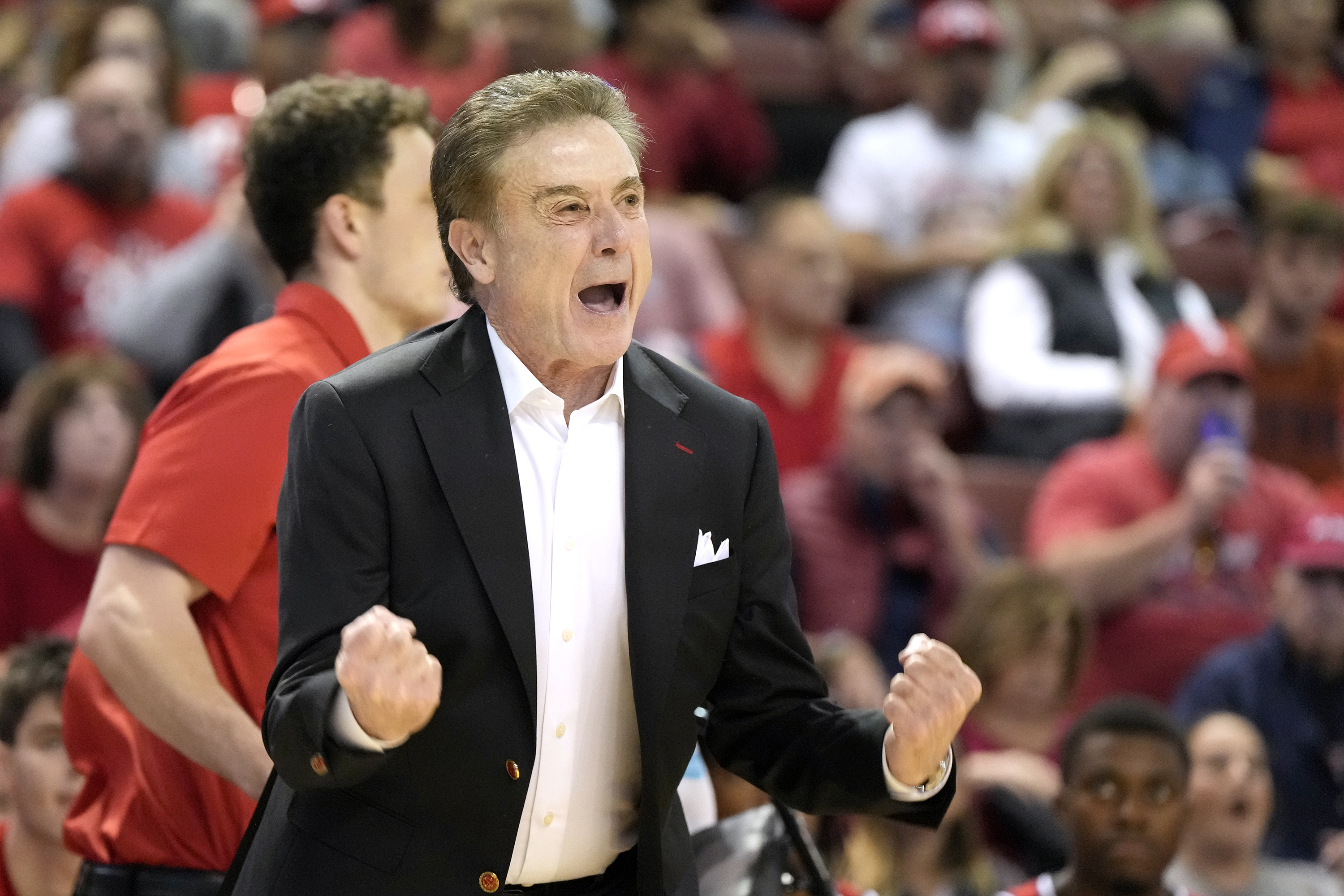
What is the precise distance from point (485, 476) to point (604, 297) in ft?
0.77

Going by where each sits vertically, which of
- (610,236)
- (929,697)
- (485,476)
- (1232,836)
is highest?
(610,236)

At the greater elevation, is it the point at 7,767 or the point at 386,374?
the point at 386,374

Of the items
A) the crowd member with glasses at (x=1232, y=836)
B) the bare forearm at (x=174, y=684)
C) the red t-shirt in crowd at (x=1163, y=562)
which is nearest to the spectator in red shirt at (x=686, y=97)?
the red t-shirt in crowd at (x=1163, y=562)

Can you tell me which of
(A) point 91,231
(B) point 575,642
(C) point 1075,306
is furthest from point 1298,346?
(B) point 575,642

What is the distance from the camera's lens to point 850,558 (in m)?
5.11

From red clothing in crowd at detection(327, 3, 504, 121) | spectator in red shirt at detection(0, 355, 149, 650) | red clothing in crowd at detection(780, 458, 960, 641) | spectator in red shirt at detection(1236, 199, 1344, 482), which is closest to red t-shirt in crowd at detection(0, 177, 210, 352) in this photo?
red clothing in crowd at detection(327, 3, 504, 121)

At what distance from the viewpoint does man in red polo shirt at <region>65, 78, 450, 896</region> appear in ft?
7.23

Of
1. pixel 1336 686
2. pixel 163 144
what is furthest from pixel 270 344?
pixel 163 144

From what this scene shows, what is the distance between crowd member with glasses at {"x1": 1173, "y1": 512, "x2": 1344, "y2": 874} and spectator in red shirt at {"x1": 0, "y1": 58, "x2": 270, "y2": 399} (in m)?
3.30

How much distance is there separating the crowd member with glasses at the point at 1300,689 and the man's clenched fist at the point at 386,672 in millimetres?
3513

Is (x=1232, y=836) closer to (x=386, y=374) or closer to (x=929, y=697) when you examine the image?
(x=929, y=697)

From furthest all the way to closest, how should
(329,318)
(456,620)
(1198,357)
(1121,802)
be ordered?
(1198,357) → (1121,802) → (329,318) → (456,620)

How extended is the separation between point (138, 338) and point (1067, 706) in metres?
2.78

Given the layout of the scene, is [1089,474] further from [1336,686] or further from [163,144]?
[163,144]
